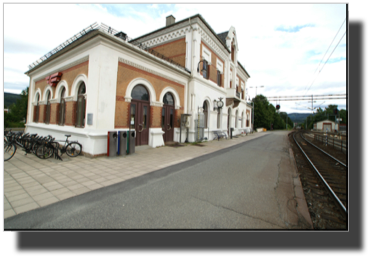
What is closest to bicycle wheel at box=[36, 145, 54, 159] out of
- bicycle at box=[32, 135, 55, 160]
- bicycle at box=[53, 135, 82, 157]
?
bicycle at box=[32, 135, 55, 160]

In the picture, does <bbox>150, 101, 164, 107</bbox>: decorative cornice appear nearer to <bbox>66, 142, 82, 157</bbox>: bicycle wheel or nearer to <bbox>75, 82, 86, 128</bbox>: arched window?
<bbox>75, 82, 86, 128</bbox>: arched window

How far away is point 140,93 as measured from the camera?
10227 millimetres

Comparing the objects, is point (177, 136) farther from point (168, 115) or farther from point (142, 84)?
point (142, 84)

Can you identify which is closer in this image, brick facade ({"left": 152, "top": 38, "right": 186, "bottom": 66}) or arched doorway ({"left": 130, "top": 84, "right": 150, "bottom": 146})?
arched doorway ({"left": 130, "top": 84, "right": 150, "bottom": 146})

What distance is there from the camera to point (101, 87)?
7.88m

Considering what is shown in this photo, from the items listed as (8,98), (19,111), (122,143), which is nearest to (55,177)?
(122,143)

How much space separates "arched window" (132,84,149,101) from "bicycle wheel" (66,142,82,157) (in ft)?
12.6

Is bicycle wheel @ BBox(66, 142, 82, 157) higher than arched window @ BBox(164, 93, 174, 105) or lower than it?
lower

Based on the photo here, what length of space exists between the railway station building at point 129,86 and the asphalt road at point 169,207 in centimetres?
472

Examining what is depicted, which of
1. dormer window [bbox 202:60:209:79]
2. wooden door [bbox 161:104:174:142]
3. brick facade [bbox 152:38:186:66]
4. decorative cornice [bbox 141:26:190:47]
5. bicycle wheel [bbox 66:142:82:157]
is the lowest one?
bicycle wheel [bbox 66:142:82:157]

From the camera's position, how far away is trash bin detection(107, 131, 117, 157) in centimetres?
773

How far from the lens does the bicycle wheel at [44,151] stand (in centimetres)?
703

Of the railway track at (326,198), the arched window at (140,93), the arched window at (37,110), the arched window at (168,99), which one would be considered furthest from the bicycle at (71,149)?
the arched window at (37,110)

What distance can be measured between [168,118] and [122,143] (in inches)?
199
